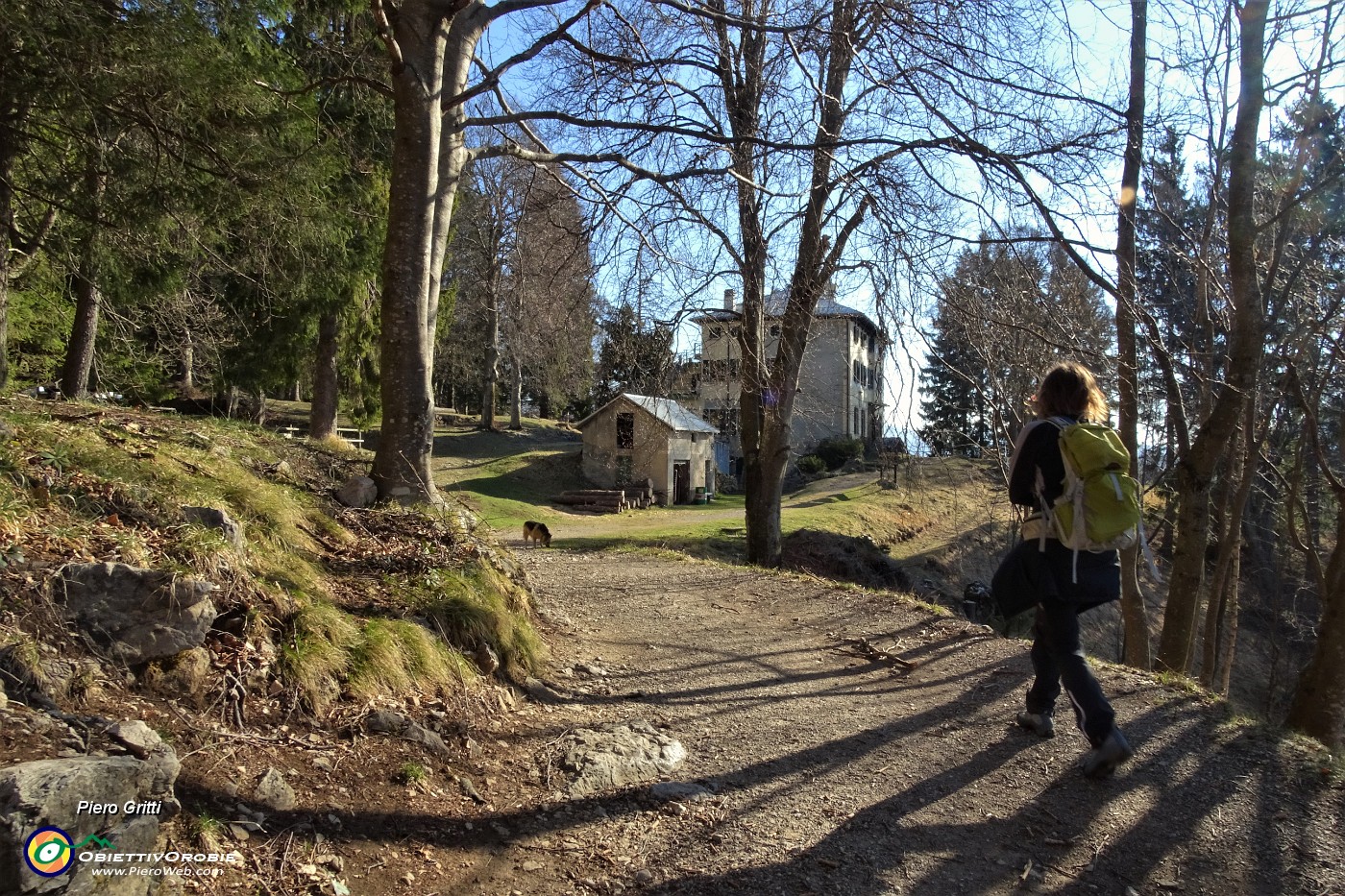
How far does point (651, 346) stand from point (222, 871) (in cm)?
721

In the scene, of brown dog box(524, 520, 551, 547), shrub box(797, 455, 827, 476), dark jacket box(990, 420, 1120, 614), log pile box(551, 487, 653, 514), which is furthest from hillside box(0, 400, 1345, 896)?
shrub box(797, 455, 827, 476)

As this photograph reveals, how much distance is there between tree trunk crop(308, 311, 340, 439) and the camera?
19.2m

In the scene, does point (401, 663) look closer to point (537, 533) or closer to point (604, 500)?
point (537, 533)

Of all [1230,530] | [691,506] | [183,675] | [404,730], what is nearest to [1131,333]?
[1230,530]

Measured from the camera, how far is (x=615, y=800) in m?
3.39

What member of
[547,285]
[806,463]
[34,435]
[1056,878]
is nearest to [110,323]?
[547,285]

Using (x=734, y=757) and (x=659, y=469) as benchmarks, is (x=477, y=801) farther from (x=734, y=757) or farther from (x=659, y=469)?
(x=659, y=469)

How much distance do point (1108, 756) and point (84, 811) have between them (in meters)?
3.88

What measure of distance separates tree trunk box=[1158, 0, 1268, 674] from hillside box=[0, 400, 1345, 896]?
3035 millimetres

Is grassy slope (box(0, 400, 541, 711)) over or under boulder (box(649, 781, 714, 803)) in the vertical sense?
over

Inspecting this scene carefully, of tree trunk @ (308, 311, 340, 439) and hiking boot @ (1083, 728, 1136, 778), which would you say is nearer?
hiking boot @ (1083, 728, 1136, 778)

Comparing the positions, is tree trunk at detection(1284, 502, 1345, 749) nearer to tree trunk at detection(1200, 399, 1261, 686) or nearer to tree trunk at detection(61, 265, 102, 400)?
tree trunk at detection(1200, 399, 1261, 686)

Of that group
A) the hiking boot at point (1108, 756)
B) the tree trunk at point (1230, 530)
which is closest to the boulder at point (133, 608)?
the hiking boot at point (1108, 756)

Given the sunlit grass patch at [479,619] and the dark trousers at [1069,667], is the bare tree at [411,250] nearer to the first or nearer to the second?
the sunlit grass patch at [479,619]
